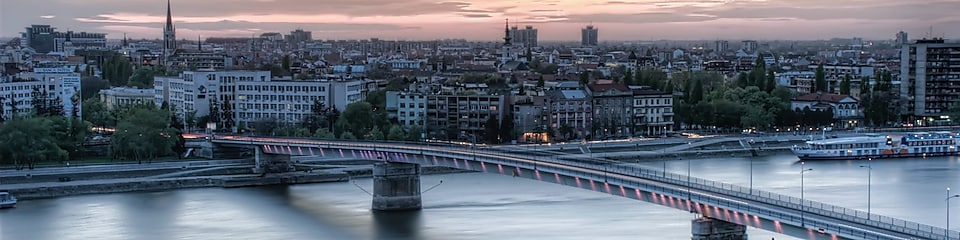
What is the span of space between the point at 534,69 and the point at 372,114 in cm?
2061

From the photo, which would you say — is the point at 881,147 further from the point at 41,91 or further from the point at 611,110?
the point at 41,91

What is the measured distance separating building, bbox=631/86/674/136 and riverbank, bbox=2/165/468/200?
7.29 m

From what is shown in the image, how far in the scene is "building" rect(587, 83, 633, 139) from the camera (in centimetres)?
2534

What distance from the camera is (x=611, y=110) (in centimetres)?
2572

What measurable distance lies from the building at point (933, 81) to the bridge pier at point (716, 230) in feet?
61.1

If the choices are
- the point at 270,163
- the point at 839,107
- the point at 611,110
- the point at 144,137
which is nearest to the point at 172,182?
the point at 270,163

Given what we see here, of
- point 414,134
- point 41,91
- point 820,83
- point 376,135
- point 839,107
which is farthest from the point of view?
point 820,83

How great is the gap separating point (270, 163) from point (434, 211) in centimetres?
479

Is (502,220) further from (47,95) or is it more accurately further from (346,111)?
(47,95)

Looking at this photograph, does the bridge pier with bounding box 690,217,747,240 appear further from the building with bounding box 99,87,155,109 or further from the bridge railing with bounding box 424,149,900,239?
the building with bounding box 99,87,155,109

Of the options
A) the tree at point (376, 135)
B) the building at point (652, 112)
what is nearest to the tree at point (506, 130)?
the tree at point (376, 135)

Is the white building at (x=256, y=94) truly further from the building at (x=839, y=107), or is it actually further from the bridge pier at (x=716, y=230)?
the bridge pier at (x=716, y=230)

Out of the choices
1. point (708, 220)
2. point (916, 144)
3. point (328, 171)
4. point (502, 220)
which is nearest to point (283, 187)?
point (328, 171)

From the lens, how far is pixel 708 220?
11281mm
